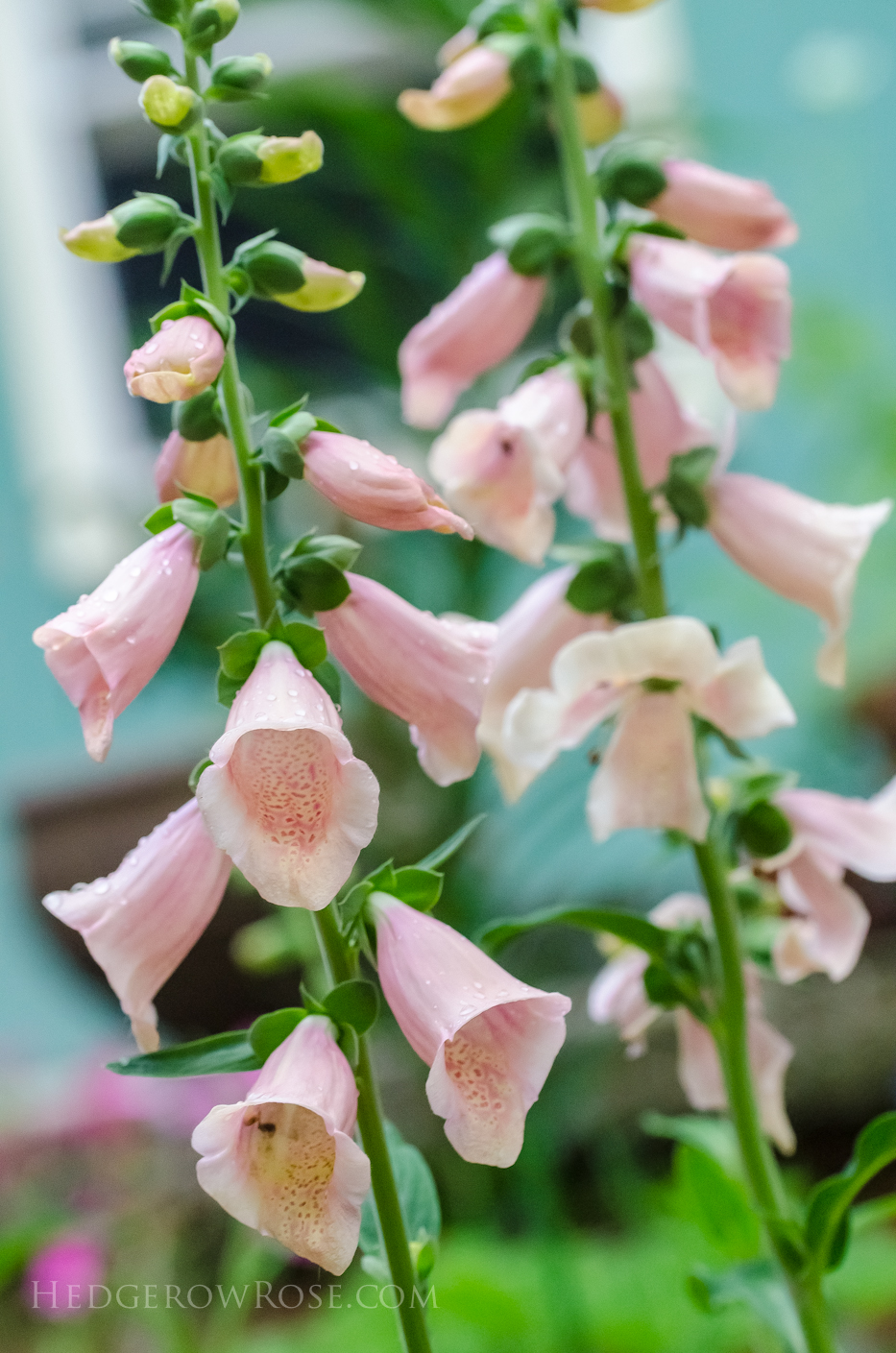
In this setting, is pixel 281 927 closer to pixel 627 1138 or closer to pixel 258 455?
pixel 258 455

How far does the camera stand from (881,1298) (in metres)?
0.90

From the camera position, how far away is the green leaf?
31cm

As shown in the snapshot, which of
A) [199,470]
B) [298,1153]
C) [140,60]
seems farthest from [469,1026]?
[140,60]

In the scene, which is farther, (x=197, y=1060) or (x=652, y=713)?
(x=652, y=713)

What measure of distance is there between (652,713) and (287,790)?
16 cm

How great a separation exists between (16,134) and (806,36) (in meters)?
1.19

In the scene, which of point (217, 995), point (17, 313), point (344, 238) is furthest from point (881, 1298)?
point (17, 313)

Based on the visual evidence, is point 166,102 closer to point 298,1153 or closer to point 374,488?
point 374,488

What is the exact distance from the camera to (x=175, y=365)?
0.28 metres

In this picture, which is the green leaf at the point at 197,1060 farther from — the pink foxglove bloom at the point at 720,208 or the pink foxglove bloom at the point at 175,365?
the pink foxglove bloom at the point at 720,208

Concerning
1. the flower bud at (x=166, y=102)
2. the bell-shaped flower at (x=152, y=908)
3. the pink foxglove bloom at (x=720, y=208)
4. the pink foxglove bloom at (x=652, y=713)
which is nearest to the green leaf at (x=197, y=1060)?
the bell-shaped flower at (x=152, y=908)

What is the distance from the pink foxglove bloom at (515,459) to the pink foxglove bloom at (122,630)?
0.15 m

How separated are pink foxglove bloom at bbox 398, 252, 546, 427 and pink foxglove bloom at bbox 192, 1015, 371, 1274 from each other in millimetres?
289

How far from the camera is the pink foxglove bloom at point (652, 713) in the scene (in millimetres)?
386
